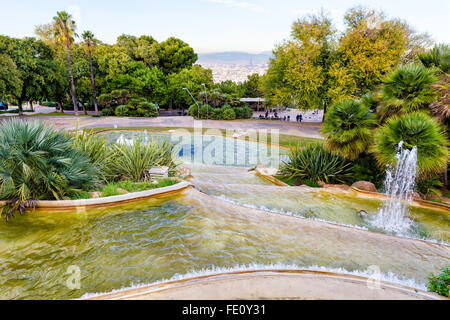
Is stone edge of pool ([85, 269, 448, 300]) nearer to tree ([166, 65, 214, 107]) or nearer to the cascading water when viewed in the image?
the cascading water

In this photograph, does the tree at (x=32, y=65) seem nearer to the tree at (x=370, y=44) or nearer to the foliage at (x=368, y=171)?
the foliage at (x=368, y=171)

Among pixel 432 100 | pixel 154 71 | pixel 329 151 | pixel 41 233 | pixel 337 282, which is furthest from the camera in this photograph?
pixel 154 71

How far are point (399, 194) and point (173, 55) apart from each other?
49.3m

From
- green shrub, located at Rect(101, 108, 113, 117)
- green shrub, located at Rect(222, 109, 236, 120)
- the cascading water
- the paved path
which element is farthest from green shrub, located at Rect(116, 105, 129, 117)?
the cascading water

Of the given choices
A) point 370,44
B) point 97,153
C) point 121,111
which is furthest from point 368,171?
point 121,111

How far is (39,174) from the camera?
571 centimetres

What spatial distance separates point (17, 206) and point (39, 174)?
2.59ft

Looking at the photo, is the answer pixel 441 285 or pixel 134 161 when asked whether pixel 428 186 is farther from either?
pixel 134 161

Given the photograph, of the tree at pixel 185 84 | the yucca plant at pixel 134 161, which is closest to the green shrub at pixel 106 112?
the tree at pixel 185 84

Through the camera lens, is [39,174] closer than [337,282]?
No

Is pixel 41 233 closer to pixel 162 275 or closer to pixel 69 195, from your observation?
pixel 69 195

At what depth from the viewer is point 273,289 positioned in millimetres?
3217

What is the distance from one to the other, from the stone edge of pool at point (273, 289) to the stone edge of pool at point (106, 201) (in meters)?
3.26

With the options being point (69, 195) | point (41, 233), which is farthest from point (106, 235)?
point (69, 195)
